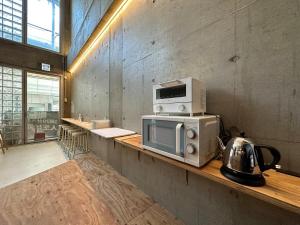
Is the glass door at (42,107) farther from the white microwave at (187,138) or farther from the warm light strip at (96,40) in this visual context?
the white microwave at (187,138)

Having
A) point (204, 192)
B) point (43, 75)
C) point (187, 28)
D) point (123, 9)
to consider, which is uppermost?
point (123, 9)

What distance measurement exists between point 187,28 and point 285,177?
133 cm

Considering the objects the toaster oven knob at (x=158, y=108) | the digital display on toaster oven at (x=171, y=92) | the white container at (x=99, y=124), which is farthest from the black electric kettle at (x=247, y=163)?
the white container at (x=99, y=124)

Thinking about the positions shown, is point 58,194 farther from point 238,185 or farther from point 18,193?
point 238,185

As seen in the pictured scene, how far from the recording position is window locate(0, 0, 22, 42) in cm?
410

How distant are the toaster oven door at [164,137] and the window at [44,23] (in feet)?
19.1

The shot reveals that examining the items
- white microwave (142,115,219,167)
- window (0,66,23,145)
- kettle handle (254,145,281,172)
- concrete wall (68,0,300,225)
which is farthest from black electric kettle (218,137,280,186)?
window (0,66,23,145)

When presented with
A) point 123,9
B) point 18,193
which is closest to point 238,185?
point 18,193

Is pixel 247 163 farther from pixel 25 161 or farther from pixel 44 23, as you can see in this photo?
pixel 44 23

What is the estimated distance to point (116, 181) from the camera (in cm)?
201

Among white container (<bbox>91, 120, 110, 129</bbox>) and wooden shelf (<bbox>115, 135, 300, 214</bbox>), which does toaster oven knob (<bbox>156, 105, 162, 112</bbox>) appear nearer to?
wooden shelf (<bbox>115, 135, 300, 214</bbox>)

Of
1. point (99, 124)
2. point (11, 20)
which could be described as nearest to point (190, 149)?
point (99, 124)

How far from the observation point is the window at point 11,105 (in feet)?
13.6

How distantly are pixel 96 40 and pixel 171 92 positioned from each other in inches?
123
